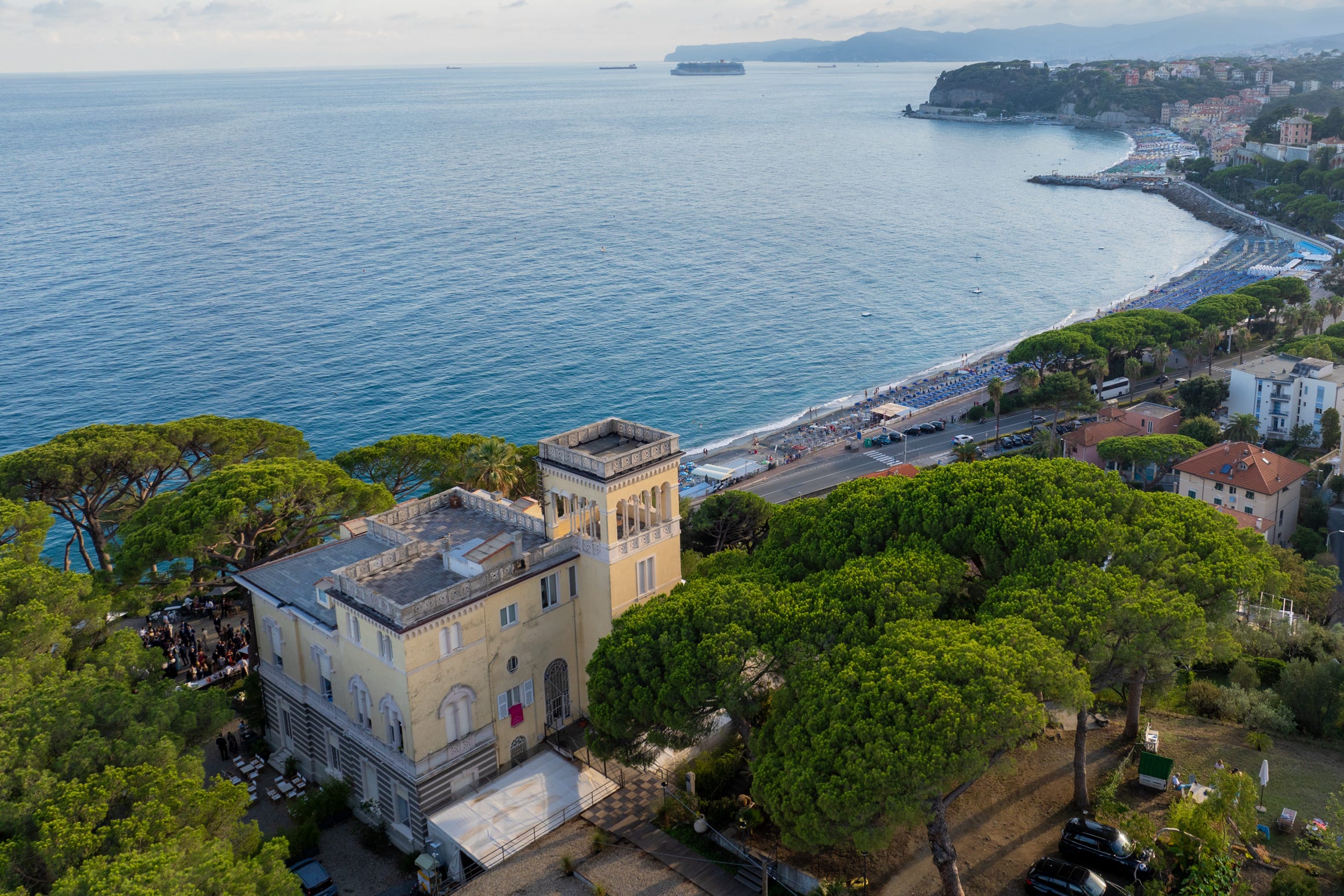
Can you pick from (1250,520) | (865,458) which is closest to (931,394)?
(865,458)

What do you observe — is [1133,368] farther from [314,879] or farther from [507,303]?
[314,879]

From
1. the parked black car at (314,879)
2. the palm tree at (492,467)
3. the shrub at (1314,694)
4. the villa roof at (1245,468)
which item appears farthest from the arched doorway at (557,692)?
the villa roof at (1245,468)

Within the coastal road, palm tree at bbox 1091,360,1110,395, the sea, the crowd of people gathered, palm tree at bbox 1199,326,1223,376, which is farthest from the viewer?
the sea

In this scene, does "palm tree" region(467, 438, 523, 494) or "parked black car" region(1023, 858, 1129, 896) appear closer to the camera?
"parked black car" region(1023, 858, 1129, 896)

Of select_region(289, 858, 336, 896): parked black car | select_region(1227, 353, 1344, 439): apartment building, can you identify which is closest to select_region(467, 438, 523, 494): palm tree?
select_region(289, 858, 336, 896): parked black car

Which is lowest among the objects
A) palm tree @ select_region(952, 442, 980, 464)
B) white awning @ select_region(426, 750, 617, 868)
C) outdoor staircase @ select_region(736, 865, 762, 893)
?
palm tree @ select_region(952, 442, 980, 464)

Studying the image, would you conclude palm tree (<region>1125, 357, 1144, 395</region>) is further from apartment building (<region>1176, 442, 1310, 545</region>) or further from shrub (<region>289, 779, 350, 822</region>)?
shrub (<region>289, 779, 350, 822</region>)

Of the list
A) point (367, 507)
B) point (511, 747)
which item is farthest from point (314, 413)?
point (511, 747)

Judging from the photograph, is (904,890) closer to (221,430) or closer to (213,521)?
(213,521)
